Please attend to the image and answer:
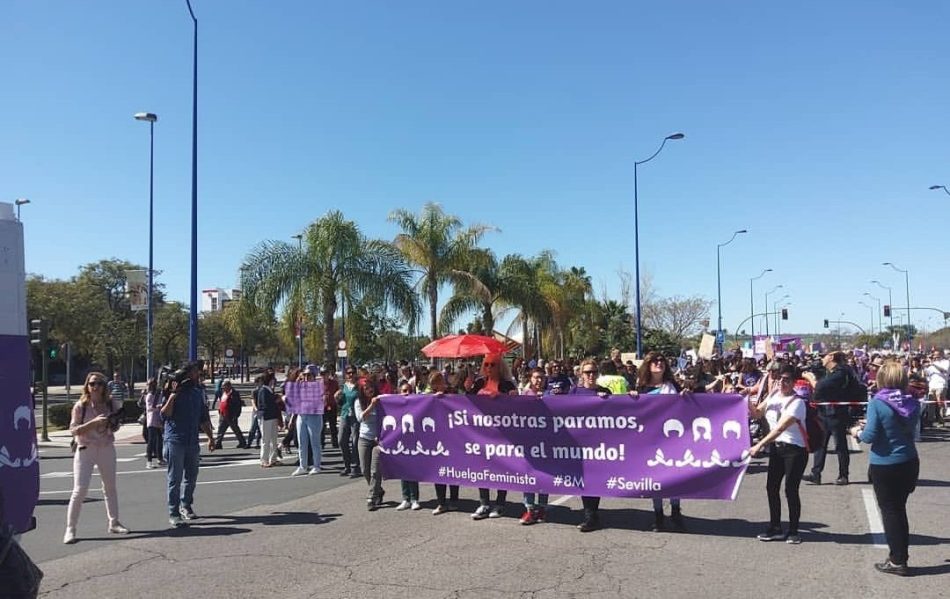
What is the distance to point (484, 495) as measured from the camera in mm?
8750

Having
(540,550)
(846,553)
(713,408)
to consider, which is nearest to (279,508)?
(540,550)

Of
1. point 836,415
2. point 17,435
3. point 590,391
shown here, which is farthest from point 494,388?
point 836,415

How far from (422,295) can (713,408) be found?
25.4 m

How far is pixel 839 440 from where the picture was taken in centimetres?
1116

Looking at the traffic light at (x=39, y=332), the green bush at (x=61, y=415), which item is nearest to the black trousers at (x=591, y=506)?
the traffic light at (x=39, y=332)

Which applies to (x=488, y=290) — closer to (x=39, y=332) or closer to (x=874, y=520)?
(x=39, y=332)

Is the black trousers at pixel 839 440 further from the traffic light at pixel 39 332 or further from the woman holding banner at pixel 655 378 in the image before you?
the traffic light at pixel 39 332

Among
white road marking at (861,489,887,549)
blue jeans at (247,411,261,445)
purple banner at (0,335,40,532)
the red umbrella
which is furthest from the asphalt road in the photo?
the red umbrella

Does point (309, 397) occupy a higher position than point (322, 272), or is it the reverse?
point (322, 272)

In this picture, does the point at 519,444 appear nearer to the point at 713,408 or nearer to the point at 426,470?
the point at 426,470

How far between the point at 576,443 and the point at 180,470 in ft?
15.0

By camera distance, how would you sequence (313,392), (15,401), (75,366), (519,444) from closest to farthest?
(15,401), (519,444), (313,392), (75,366)

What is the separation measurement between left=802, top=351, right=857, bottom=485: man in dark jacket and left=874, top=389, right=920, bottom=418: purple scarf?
479cm

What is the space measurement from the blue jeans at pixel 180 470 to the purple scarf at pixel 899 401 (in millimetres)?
7310
